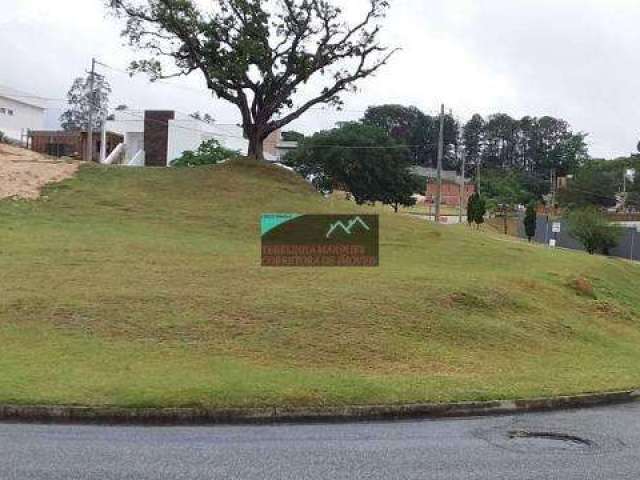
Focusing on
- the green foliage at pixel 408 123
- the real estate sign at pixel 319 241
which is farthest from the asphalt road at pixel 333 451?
the green foliage at pixel 408 123

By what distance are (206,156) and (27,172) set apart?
3162 centimetres

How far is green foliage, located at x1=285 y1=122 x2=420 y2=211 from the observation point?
249ft

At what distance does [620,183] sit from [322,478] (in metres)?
100

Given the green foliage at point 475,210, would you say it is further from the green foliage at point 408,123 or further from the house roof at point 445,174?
the green foliage at point 408,123

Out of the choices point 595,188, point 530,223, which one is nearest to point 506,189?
point 595,188

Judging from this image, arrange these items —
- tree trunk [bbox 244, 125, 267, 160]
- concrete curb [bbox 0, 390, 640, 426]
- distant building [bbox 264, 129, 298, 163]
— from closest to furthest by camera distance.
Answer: concrete curb [bbox 0, 390, 640, 426] → tree trunk [bbox 244, 125, 267, 160] → distant building [bbox 264, 129, 298, 163]

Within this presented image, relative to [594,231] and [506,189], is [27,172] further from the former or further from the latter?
[506,189]

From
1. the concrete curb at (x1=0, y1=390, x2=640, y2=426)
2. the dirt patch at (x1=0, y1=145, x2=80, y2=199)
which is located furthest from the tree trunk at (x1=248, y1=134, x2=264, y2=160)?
the concrete curb at (x1=0, y1=390, x2=640, y2=426)

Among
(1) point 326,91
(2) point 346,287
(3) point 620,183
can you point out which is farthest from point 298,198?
(3) point 620,183

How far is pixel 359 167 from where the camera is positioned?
75.8 meters

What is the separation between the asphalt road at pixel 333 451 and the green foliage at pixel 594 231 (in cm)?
5393

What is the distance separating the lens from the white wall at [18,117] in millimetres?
73125

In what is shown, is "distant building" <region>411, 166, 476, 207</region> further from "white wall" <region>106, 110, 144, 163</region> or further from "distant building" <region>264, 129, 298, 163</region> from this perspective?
"white wall" <region>106, 110, 144, 163</region>

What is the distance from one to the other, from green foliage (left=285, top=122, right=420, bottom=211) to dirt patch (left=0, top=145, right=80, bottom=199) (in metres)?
47.2
